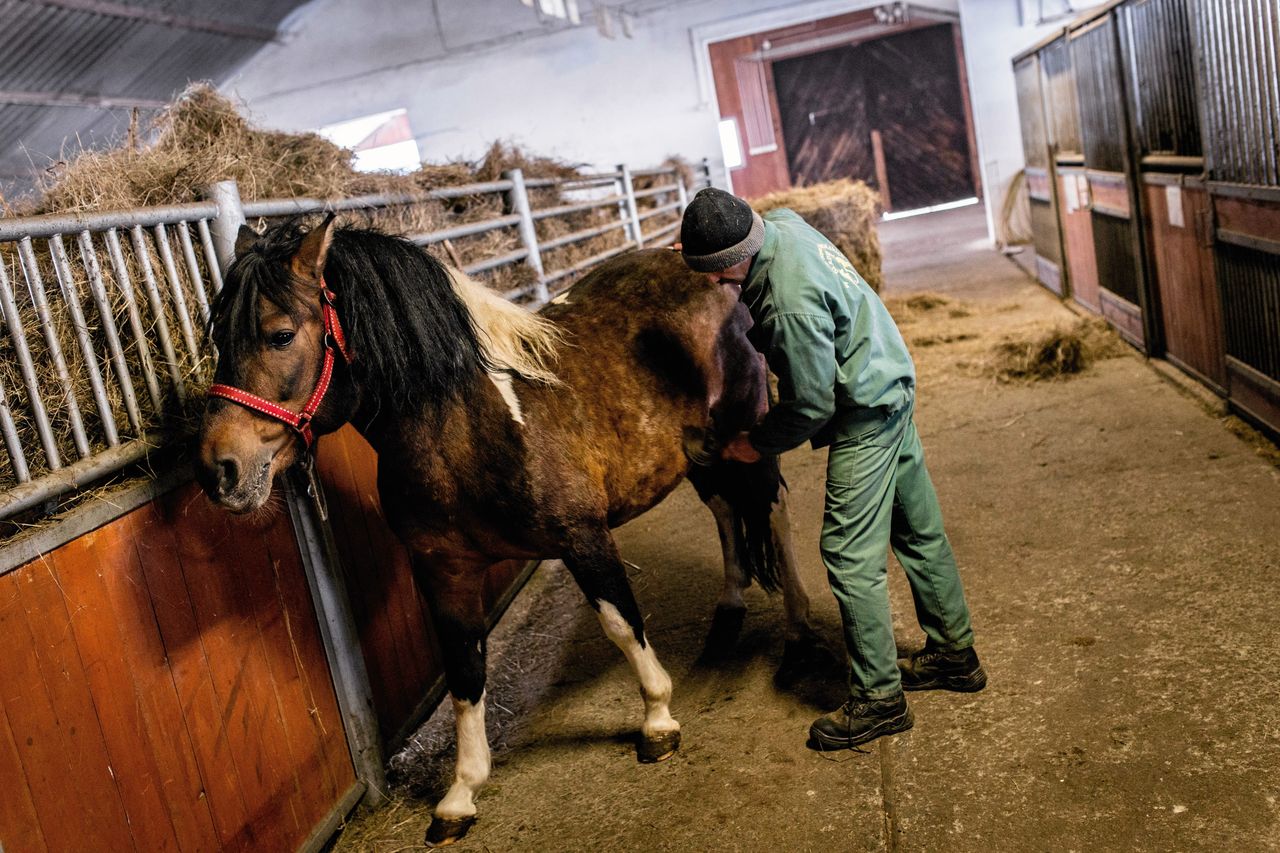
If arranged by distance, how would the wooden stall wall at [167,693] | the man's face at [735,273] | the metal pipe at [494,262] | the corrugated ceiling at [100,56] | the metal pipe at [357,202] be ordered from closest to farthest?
1. the wooden stall wall at [167,693]
2. the man's face at [735,273]
3. the metal pipe at [357,202]
4. the metal pipe at [494,262]
5. the corrugated ceiling at [100,56]

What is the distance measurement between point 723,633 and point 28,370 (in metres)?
2.39

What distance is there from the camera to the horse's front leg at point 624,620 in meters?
2.92

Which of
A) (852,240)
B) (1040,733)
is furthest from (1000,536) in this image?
(852,240)

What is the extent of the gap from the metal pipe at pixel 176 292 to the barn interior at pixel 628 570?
0.05 ft

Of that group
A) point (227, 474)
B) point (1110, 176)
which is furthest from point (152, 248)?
point (1110, 176)

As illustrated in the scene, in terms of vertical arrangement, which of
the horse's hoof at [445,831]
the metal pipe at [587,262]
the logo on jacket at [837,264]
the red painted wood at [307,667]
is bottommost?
the horse's hoof at [445,831]

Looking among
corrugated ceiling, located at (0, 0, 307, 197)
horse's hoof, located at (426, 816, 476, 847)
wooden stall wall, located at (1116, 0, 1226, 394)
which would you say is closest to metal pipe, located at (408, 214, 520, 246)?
horse's hoof, located at (426, 816, 476, 847)

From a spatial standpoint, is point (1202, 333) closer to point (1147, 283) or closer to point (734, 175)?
point (1147, 283)

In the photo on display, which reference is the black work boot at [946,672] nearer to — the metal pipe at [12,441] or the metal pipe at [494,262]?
the metal pipe at [12,441]

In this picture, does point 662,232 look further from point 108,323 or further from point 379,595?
point 108,323

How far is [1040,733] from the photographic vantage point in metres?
2.73

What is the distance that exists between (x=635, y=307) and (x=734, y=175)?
20635 millimetres

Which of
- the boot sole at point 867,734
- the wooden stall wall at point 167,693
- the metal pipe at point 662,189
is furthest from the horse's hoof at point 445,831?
the metal pipe at point 662,189

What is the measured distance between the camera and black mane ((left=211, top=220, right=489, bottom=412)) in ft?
8.03
